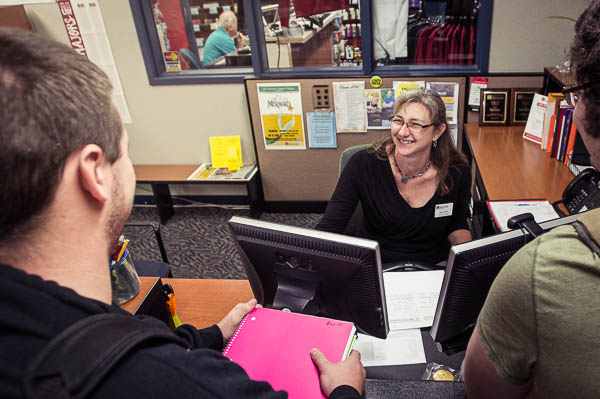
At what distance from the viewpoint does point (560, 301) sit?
2.05 ft

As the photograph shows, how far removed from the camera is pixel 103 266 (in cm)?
67

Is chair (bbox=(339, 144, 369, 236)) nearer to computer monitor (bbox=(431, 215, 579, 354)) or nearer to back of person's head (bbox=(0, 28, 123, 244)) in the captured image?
computer monitor (bbox=(431, 215, 579, 354))

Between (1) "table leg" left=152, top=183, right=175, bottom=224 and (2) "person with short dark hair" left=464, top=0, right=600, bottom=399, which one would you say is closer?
(2) "person with short dark hair" left=464, top=0, right=600, bottom=399

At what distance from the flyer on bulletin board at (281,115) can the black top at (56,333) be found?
2.63m

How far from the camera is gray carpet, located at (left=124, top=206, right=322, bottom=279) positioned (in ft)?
9.61

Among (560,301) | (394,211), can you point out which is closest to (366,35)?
(394,211)

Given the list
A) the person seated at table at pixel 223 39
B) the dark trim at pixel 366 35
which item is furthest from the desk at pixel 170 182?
the dark trim at pixel 366 35

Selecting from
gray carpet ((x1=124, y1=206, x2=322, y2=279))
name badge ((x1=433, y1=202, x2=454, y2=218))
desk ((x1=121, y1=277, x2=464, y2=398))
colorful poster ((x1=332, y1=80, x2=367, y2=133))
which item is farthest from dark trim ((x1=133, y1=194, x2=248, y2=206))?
name badge ((x1=433, y1=202, x2=454, y2=218))

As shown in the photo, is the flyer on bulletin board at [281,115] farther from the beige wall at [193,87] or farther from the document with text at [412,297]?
the document with text at [412,297]

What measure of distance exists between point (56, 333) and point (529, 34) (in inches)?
120

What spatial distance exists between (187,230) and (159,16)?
1.72 meters

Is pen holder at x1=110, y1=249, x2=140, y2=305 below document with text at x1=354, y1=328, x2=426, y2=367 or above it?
above

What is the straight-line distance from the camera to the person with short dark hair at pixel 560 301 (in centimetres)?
62

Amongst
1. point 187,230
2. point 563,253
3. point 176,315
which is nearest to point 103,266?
point 563,253
